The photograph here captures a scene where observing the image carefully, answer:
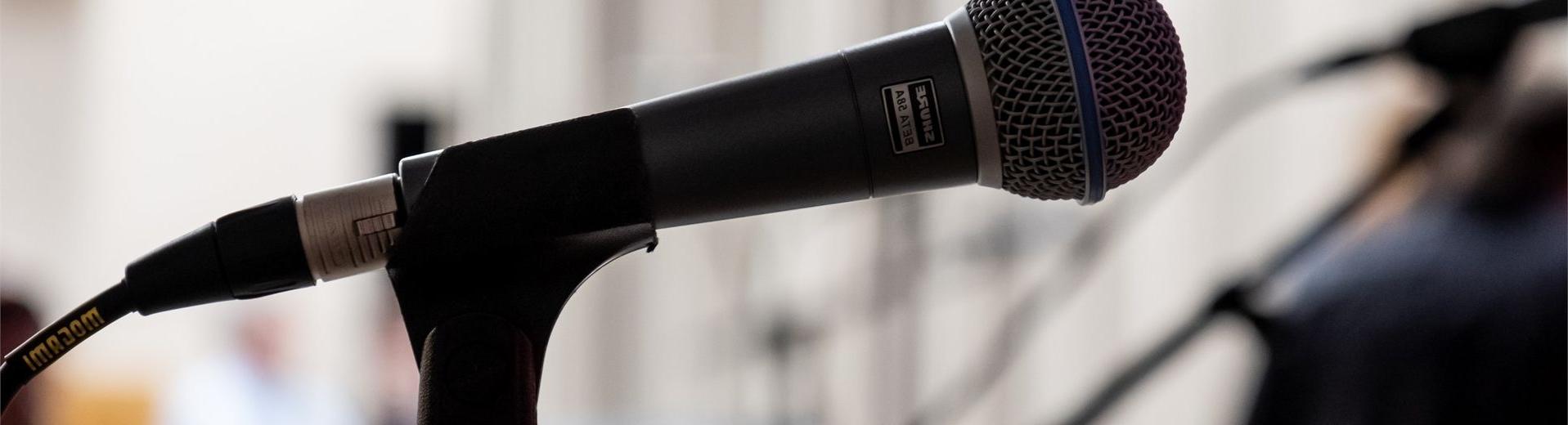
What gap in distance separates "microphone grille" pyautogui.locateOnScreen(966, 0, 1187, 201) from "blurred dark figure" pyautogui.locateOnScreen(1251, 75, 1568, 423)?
35.0 inches

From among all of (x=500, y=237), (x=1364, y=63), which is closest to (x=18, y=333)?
(x=500, y=237)

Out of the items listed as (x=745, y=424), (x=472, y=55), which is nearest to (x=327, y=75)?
(x=472, y=55)

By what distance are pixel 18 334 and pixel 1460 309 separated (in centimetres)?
140

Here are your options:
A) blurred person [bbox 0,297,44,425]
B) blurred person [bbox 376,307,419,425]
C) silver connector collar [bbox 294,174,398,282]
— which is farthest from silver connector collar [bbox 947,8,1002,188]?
blurred person [bbox 376,307,419,425]

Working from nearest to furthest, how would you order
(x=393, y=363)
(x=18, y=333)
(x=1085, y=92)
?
(x=1085, y=92) → (x=18, y=333) → (x=393, y=363)

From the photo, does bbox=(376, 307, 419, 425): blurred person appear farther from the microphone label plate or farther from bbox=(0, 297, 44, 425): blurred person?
the microphone label plate

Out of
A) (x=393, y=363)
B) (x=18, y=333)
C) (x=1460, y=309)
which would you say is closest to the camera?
(x=18, y=333)

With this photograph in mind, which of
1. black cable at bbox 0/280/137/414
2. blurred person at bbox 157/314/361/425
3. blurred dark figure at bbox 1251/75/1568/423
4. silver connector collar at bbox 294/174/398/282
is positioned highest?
silver connector collar at bbox 294/174/398/282

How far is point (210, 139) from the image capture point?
2.96 meters

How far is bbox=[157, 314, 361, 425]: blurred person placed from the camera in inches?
90.7

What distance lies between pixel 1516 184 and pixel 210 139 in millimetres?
2589

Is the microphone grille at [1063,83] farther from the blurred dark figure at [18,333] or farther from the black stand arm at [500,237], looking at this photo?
the blurred dark figure at [18,333]

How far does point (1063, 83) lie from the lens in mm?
555

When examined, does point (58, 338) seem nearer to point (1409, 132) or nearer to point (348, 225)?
point (348, 225)
